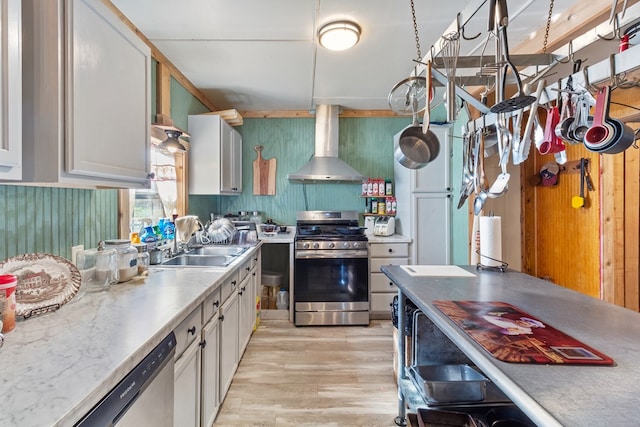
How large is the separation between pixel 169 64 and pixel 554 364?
119 inches

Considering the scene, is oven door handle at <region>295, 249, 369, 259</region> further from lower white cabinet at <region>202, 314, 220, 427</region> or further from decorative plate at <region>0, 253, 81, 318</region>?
decorative plate at <region>0, 253, 81, 318</region>

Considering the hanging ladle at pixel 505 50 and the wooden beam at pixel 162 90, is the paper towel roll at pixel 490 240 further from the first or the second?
the wooden beam at pixel 162 90

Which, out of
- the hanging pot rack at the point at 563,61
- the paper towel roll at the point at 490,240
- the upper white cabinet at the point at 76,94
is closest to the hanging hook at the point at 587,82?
the hanging pot rack at the point at 563,61

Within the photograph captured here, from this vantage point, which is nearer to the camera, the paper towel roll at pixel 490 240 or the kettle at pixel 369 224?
the paper towel roll at pixel 490 240

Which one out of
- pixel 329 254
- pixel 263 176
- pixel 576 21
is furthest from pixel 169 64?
pixel 576 21

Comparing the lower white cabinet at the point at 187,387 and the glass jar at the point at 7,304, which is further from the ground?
the glass jar at the point at 7,304

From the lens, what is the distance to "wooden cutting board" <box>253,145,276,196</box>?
A: 371 cm

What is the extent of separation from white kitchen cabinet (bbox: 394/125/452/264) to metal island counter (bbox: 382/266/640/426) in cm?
165

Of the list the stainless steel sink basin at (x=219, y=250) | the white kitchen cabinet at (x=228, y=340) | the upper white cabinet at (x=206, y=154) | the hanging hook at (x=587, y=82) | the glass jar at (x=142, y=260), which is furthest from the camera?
the upper white cabinet at (x=206, y=154)

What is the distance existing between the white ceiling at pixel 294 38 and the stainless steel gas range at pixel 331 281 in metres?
1.66

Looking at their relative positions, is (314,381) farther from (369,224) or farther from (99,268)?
(369,224)

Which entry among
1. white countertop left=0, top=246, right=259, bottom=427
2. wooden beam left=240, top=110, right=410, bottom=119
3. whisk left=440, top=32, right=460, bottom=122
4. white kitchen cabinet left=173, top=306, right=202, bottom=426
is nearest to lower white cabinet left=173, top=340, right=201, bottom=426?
white kitchen cabinet left=173, top=306, right=202, bottom=426

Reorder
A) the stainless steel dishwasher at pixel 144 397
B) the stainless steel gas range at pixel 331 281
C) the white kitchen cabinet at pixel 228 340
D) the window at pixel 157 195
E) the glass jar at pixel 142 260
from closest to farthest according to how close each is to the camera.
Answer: the stainless steel dishwasher at pixel 144 397 → the glass jar at pixel 142 260 → the white kitchen cabinet at pixel 228 340 → the window at pixel 157 195 → the stainless steel gas range at pixel 331 281

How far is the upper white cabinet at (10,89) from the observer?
792mm
